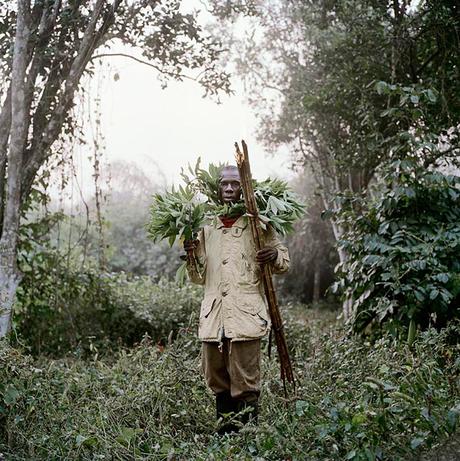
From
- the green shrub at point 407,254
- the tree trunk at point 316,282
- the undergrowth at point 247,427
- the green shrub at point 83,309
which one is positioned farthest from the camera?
the tree trunk at point 316,282

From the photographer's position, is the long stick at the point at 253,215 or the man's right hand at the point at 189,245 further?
the man's right hand at the point at 189,245

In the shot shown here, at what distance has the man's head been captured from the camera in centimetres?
411

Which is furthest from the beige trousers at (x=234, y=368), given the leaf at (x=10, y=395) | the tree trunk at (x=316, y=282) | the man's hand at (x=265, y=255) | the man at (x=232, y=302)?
the tree trunk at (x=316, y=282)

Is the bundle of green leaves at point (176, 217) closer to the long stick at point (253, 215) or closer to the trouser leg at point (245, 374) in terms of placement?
the long stick at point (253, 215)

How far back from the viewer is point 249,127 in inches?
450

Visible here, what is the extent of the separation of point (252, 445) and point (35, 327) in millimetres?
3976

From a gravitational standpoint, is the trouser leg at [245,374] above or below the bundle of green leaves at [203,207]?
below

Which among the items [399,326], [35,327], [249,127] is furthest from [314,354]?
[249,127]

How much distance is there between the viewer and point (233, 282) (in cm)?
397

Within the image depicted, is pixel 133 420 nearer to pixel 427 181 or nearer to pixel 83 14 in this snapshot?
pixel 427 181

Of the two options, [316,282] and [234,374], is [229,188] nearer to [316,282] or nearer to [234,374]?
[234,374]

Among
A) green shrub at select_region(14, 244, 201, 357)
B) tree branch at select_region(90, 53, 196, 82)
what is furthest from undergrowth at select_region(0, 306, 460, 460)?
tree branch at select_region(90, 53, 196, 82)

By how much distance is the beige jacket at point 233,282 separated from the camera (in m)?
3.89

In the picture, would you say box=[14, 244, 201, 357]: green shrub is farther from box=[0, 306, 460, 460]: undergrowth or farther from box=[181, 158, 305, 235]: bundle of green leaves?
box=[181, 158, 305, 235]: bundle of green leaves
